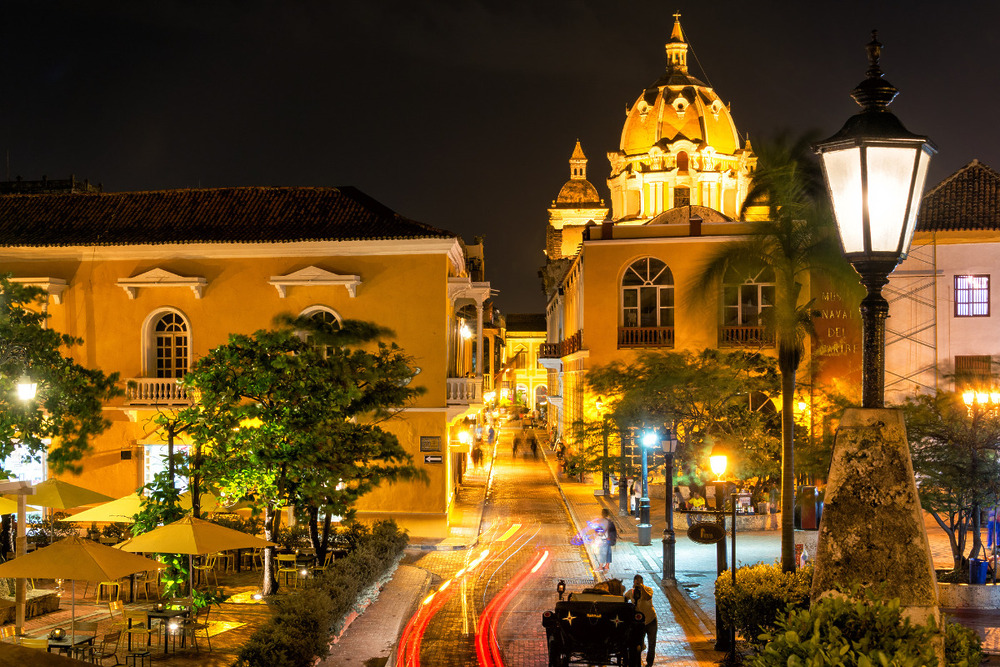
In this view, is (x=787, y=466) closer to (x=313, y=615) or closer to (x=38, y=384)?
(x=313, y=615)

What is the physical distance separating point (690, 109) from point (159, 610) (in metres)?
57.9

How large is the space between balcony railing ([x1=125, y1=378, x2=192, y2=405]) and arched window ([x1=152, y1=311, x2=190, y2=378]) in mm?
941

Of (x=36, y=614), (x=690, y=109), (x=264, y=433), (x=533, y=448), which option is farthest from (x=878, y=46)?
(x=690, y=109)

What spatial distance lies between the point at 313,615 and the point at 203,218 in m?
18.8

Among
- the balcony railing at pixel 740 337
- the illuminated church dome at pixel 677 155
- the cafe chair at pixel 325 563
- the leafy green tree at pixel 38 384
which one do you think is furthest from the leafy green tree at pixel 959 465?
the illuminated church dome at pixel 677 155

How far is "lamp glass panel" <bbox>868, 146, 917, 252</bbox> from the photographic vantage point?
5.49m

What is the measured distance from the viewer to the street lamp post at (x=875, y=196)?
18.0 ft

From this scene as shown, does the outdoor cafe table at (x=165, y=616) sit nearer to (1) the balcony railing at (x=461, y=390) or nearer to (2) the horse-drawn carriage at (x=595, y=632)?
(2) the horse-drawn carriage at (x=595, y=632)

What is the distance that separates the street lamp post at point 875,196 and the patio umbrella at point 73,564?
35.4 feet

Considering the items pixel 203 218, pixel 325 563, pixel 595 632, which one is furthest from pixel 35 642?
pixel 203 218

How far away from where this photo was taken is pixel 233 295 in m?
27.6

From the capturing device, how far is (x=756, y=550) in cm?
2316

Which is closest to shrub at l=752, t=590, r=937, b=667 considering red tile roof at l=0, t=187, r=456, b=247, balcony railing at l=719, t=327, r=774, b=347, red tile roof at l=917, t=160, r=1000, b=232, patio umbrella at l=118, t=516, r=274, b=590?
patio umbrella at l=118, t=516, r=274, b=590

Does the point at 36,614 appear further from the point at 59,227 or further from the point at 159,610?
the point at 59,227
